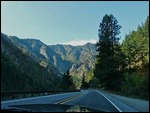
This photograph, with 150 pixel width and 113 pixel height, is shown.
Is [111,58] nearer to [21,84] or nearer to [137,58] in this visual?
[137,58]

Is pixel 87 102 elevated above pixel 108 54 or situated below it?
below

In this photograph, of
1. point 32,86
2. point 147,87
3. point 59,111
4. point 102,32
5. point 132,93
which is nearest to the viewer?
point 59,111

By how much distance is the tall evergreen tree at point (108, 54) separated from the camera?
6969cm

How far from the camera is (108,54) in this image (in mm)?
73688

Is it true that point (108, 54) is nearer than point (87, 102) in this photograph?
No

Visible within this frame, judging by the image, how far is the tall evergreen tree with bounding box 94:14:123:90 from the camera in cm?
6969

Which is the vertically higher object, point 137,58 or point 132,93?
point 137,58

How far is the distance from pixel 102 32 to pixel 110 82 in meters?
11.5

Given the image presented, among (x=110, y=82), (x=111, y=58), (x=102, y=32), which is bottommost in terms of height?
(x=110, y=82)

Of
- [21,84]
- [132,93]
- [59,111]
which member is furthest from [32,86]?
[59,111]

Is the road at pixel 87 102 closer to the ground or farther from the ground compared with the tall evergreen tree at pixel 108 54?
closer to the ground

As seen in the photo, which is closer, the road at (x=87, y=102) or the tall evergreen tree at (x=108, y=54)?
the road at (x=87, y=102)

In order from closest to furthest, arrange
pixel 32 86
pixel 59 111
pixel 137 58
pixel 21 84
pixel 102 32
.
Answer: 1. pixel 59 111
2. pixel 102 32
3. pixel 137 58
4. pixel 21 84
5. pixel 32 86

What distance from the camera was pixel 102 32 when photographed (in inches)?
2980
